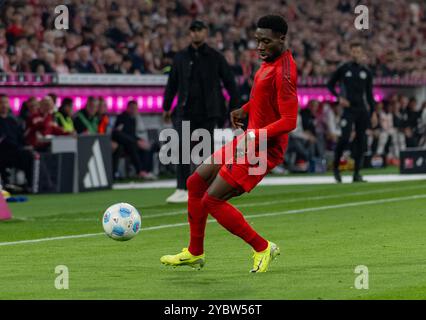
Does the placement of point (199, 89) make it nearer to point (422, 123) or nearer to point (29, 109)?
point (29, 109)

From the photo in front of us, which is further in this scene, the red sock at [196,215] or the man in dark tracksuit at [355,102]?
the man in dark tracksuit at [355,102]

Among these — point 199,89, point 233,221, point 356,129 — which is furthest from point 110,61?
point 233,221

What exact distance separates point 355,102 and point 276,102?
504 inches

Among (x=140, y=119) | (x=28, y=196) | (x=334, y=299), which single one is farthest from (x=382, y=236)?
(x=140, y=119)

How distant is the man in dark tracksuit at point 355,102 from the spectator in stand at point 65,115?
4785 mm

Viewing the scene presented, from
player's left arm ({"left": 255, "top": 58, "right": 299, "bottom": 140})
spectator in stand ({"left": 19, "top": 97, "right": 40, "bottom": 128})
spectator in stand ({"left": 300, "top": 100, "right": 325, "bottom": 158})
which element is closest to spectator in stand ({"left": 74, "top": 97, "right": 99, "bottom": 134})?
spectator in stand ({"left": 19, "top": 97, "right": 40, "bottom": 128})

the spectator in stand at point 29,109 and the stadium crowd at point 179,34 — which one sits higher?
the stadium crowd at point 179,34

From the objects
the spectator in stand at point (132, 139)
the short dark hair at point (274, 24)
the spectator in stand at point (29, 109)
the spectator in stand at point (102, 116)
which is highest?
the short dark hair at point (274, 24)

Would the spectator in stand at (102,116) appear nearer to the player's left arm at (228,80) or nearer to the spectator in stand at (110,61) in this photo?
the spectator in stand at (110,61)

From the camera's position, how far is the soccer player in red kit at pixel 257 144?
33.3ft

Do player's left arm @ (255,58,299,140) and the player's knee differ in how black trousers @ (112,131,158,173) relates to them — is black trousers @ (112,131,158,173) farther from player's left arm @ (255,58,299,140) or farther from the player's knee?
player's left arm @ (255,58,299,140)

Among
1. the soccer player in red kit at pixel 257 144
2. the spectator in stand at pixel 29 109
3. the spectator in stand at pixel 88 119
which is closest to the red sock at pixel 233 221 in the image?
the soccer player in red kit at pixel 257 144

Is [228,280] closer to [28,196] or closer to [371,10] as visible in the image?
[28,196]

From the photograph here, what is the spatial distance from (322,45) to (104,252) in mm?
26482
